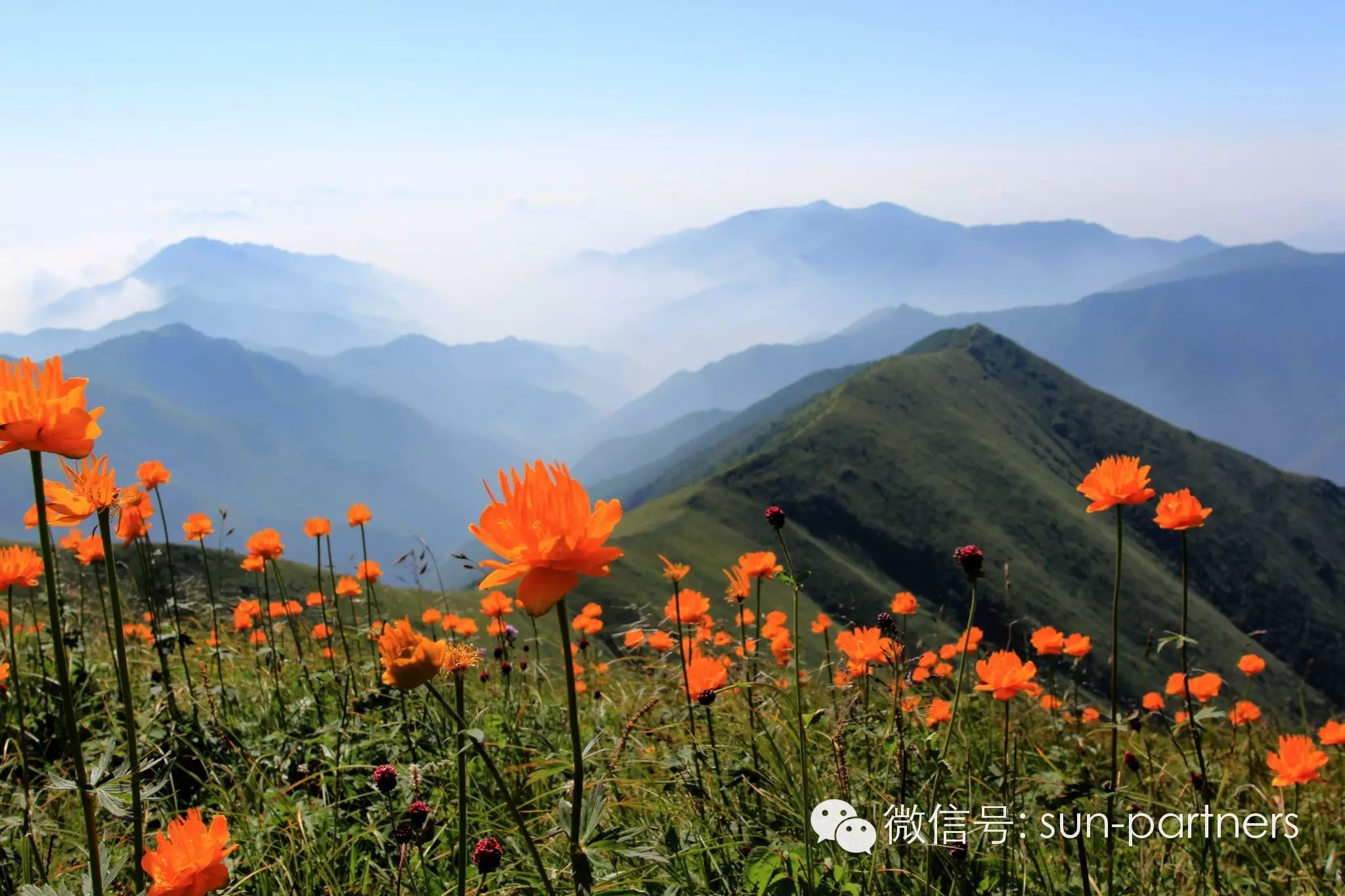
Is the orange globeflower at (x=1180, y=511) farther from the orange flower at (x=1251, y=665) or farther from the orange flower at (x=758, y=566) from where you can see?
the orange flower at (x=1251, y=665)

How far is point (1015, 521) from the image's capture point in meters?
123

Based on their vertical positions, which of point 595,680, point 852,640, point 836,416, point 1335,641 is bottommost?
point 1335,641

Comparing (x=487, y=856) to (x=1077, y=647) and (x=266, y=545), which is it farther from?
(x=1077, y=647)

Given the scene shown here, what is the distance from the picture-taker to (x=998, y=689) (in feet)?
9.93

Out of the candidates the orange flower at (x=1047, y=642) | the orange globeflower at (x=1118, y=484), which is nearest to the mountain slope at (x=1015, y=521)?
the orange flower at (x=1047, y=642)

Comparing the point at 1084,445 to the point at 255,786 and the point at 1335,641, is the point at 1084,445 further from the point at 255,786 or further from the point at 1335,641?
the point at 255,786

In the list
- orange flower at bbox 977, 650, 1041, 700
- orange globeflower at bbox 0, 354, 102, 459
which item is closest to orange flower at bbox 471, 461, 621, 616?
orange globeflower at bbox 0, 354, 102, 459

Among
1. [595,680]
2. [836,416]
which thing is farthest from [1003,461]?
[595,680]

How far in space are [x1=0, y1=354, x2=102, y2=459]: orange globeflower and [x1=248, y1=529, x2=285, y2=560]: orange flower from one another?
355 cm

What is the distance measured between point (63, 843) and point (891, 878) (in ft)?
11.2

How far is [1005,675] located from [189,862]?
2.78 meters

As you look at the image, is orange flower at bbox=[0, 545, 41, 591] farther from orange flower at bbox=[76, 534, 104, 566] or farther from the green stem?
the green stem

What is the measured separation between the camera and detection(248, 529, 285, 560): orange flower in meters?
5.05

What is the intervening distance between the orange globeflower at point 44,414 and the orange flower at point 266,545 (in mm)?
3546
